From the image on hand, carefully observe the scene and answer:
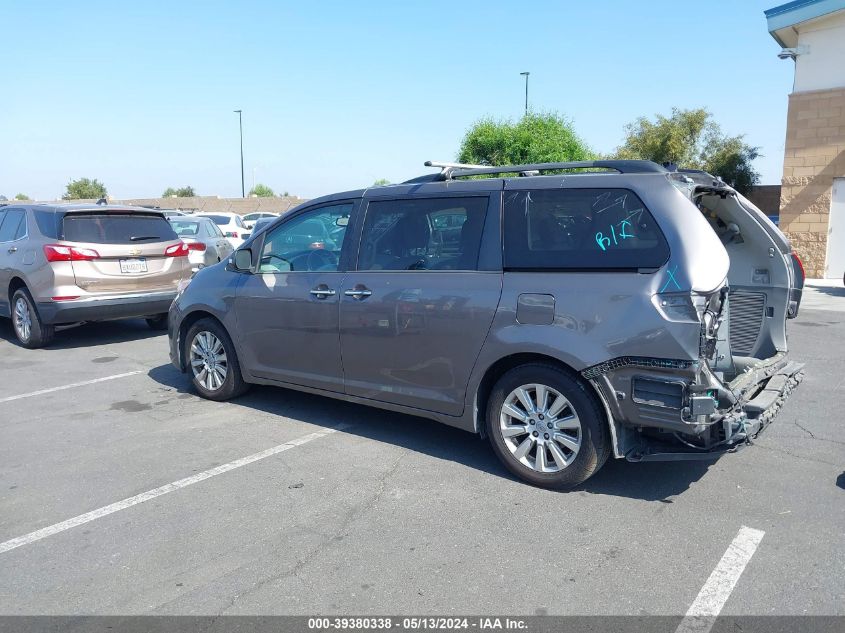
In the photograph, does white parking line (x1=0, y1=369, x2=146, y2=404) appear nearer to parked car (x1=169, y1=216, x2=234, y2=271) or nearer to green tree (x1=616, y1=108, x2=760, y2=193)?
parked car (x1=169, y1=216, x2=234, y2=271)

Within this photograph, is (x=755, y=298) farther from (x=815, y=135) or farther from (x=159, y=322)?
(x=815, y=135)

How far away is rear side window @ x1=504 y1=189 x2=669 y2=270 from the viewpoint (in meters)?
4.01

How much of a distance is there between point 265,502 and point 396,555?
104 cm

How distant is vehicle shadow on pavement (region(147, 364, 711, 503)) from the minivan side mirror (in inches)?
48.3

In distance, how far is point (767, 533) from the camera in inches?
149

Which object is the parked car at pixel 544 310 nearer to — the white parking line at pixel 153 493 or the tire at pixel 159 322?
the white parking line at pixel 153 493

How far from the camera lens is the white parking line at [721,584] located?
3002 millimetres

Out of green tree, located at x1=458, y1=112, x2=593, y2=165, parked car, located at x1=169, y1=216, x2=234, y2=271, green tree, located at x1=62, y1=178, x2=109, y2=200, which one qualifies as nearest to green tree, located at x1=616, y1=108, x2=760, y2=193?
green tree, located at x1=458, y1=112, x2=593, y2=165

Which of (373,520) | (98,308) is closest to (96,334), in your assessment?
(98,308)

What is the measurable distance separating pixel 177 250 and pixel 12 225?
217 cm

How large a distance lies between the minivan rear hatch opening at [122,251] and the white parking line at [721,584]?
7637mm

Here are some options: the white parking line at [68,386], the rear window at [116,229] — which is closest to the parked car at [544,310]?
the white parking line at [68,386]

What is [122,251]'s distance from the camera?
8859 millimetres

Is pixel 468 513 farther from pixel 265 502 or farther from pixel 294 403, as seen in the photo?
pixel 294 403
